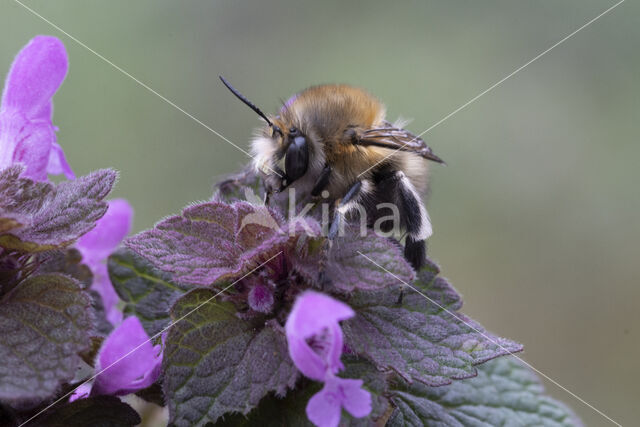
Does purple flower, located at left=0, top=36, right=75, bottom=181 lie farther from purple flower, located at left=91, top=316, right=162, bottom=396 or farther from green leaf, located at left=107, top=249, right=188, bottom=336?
purple flower, located at left=91, top=316, right=162, bottom=396

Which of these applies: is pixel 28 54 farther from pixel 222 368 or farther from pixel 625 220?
pixel 625 220

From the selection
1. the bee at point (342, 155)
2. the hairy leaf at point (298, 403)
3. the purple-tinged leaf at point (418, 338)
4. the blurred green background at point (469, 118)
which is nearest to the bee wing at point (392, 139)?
the bee at point (342, 155)

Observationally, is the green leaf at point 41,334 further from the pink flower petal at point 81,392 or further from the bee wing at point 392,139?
the bee wing at point 392,139

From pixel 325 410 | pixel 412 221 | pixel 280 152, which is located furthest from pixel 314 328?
pixel 280 152

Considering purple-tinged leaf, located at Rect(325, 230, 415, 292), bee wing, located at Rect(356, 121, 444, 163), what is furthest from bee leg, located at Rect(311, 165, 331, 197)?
purple-tinged leaf, located at Rect(325, 230, 415, 292)

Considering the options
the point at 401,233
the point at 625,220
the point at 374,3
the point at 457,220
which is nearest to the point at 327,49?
the point at 374,3
